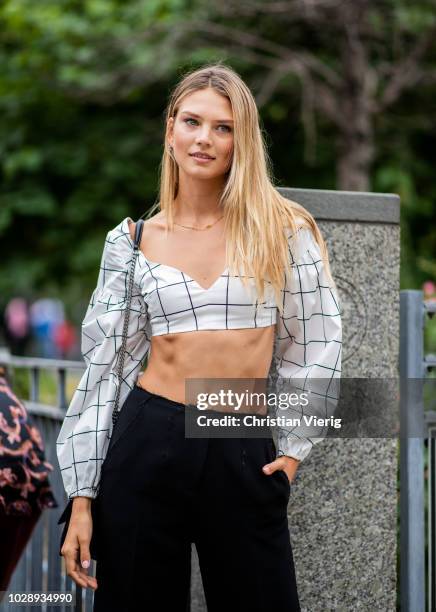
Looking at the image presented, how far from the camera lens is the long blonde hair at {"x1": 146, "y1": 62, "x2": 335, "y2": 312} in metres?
2.89

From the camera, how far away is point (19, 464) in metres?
3.75

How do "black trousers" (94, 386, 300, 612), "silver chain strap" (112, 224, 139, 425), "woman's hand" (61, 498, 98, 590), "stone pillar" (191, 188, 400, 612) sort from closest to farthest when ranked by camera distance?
"black trousers" (94, 386, 300, 612) → "woman's hand" (61, 498, 98, 590) → "silver chain strap" (112, 224, 139, 425) → "stone pillar" (191, 188, 400, 612)

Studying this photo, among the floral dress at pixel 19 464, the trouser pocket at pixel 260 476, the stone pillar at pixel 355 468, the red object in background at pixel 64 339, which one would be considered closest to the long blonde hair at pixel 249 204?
the trouser pocket at pixel 260 476

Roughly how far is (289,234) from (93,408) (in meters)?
0.82

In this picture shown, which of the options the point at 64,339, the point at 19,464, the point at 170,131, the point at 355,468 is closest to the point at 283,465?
the point at 355,468

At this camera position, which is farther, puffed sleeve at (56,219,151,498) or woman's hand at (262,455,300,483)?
puffed sleeve at (56,219,151,498)

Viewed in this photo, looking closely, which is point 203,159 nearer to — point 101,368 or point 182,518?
point 101,368

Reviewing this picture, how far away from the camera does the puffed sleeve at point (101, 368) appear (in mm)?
2912

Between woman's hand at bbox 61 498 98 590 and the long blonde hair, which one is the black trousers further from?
the long blonde hair

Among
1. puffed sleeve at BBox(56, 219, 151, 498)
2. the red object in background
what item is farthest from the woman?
the red object in background

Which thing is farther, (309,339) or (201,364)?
(309,339)

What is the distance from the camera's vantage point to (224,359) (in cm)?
285

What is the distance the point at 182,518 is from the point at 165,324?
23.0 inches

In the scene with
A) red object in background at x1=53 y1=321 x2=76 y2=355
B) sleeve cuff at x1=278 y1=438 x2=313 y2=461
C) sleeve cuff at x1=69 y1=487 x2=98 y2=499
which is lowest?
sleeve cuff at x1=69 y1=487 x2=98 y2=499
